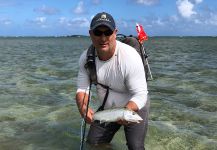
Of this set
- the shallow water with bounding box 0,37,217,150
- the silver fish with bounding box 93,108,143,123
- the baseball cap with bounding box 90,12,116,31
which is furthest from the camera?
the shallow water with bounding box 0,37,217,150

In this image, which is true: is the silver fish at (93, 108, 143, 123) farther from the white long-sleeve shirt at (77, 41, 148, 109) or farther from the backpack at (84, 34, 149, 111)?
the backpack at (84, 34, 149, 111)

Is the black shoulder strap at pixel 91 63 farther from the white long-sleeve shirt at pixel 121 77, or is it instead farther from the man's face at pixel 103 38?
the man's face at pixel 103 38

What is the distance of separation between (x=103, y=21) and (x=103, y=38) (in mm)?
263

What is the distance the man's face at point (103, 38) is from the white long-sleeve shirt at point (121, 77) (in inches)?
9.7

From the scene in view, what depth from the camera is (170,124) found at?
33.4ft

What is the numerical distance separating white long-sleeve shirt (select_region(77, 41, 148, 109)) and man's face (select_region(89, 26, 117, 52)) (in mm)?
245

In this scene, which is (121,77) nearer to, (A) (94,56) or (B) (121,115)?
(A) (94,56)

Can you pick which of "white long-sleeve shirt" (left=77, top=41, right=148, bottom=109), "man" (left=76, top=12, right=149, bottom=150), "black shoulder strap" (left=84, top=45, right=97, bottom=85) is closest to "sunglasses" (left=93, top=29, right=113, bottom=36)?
"man" (left=76, top=12, right=149, bottom=150)

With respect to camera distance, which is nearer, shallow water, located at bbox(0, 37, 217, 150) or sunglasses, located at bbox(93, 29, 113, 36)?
sunglasses, located at bbox(93, 29, 113, 36)

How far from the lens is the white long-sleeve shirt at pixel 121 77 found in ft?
19.1

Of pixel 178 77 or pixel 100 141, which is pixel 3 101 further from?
pixel 178 77

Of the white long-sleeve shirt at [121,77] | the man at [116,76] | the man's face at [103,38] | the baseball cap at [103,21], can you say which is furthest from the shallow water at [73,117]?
the baseball cap at [103,21]

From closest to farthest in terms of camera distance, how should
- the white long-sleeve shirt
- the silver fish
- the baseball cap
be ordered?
the silver fish < the baseball cap < the white long-sleeve shirt

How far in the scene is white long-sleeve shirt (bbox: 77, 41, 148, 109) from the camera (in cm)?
582
